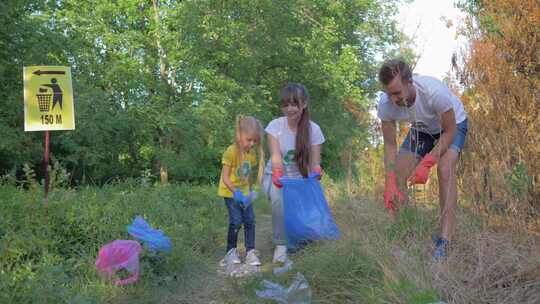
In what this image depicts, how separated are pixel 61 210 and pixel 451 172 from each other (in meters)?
2.85

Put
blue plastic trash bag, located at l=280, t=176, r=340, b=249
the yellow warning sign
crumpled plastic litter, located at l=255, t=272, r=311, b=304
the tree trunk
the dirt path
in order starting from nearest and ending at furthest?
crumpled plastic litter, located at l=255, t=272, r=311, b=304 → the dirt path → blue plastic trash bag, located at l=280, t=176, r=340, b=249 → the yellow warning sign → the tree trunk

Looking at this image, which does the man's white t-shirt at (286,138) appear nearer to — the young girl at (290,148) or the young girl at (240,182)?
the young girl at (290,148)

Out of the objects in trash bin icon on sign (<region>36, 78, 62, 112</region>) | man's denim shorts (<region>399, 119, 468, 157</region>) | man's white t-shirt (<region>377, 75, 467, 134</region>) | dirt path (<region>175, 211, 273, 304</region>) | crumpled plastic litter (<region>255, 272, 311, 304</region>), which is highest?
trash bin icon on sign (<region>36, 78, 62, 112</region>)

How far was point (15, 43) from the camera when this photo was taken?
10984 mm

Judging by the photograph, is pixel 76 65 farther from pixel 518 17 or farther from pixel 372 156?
pixel 518 17

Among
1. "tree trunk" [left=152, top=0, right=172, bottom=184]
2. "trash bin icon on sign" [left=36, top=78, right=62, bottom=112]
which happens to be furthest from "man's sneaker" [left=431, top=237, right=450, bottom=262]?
"tree trunk" [left=152, top=0, right=172, bottom=184]

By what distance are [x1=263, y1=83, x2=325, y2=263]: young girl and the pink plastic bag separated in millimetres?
1144

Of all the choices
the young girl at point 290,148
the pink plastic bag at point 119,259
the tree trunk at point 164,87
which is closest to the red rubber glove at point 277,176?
the young girl at point 290,148

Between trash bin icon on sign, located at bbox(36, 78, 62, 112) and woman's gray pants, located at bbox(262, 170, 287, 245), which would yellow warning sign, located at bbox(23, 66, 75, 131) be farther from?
woman's gray pants, located at bbox(262, 170, 287, 245)

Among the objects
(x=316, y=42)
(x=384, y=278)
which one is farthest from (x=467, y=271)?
(x=316, y=42)

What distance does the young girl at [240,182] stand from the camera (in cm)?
407

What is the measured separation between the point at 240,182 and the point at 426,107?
1.62 metres

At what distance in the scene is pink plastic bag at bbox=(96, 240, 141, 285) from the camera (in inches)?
120

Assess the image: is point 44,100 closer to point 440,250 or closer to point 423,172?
point 423,172
